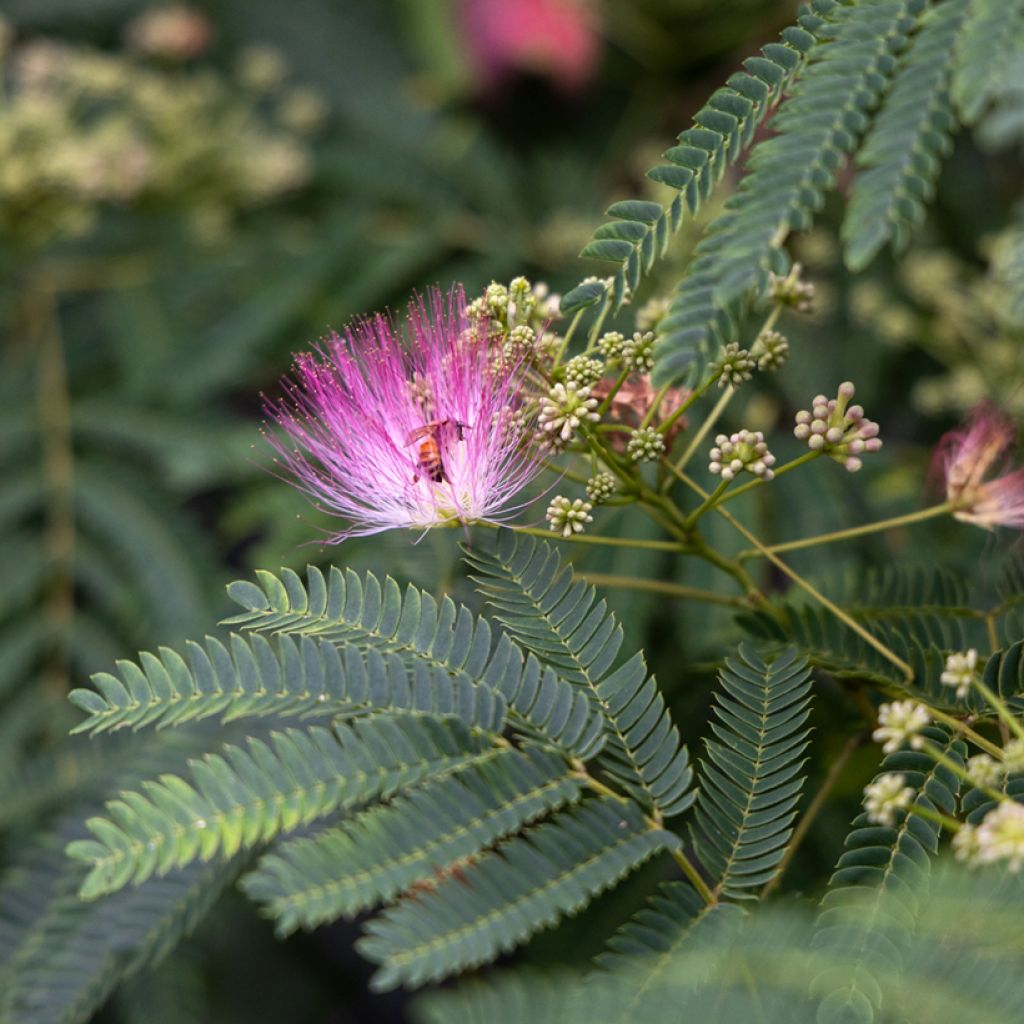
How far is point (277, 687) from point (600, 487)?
30 cm

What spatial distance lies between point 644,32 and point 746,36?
0.27 metres

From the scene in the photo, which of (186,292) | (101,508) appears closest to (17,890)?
A: (101,508)

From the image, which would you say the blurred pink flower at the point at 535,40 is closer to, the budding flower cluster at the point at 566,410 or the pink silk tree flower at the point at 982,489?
the pink silk tree flower at the point at 982,489

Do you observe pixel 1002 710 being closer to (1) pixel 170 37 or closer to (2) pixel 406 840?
(2) pixel 406 840

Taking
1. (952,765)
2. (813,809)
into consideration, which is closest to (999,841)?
(952,765)

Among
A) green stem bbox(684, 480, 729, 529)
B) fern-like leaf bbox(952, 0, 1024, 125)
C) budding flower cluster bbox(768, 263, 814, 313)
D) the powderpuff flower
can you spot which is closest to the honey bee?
the powderpuff flower

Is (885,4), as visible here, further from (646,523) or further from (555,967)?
(555,967)

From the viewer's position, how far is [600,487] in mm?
932

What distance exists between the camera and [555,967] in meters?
1.32

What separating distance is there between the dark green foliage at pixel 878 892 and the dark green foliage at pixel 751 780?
6cm

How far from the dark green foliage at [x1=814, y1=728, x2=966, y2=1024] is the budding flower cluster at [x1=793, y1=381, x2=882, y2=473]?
0.23m

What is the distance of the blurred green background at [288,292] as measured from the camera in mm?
1662

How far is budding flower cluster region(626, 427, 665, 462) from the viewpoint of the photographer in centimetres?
92

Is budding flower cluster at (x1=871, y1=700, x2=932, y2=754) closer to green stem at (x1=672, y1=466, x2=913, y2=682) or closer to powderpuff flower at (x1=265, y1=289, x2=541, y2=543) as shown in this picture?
green stem at (x1=672, y1=466, x2=913, y2=682)
